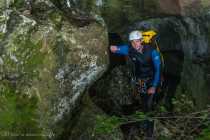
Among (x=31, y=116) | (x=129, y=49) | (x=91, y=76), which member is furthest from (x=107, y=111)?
(x=31, y=116)

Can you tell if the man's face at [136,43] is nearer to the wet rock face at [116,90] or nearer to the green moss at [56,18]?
the wet rock face at [116,90]

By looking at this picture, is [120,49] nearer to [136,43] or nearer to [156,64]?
[136,43]

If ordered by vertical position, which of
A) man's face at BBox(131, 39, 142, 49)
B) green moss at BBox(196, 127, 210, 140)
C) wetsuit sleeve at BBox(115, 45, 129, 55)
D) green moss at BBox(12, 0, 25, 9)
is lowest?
green moss at BBox(196, 127, 210, 140)

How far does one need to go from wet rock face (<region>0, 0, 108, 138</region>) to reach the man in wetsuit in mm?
1275

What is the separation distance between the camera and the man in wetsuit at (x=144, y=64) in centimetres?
942

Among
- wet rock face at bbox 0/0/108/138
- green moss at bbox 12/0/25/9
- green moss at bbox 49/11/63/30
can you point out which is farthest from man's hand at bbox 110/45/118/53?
green moss at bbox 12/0/25/9

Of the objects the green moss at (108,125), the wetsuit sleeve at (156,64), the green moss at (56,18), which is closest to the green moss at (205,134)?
the green moss at (108,125)

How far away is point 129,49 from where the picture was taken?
9.55 meters

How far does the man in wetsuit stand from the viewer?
9422 millimetres

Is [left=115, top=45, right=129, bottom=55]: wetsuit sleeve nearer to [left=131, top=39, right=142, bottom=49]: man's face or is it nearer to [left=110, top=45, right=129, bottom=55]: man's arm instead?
[left=110, top=45, right=129, bottom=55]: man's arm

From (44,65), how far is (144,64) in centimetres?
284

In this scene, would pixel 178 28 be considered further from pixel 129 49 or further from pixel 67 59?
pixel 67 59

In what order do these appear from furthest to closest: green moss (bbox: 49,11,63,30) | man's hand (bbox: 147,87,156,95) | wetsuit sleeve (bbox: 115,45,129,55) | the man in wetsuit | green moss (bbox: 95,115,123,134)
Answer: man's hand (bbox: 147,87,156,95) < wetsuit sleeve (bbox: 115,45,129,55) < the man in wetsuit < green moss (bbox: 49,11,63,30) < green moss (bbox: 95,115,123,134)

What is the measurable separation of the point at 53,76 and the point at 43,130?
1.00 metres
